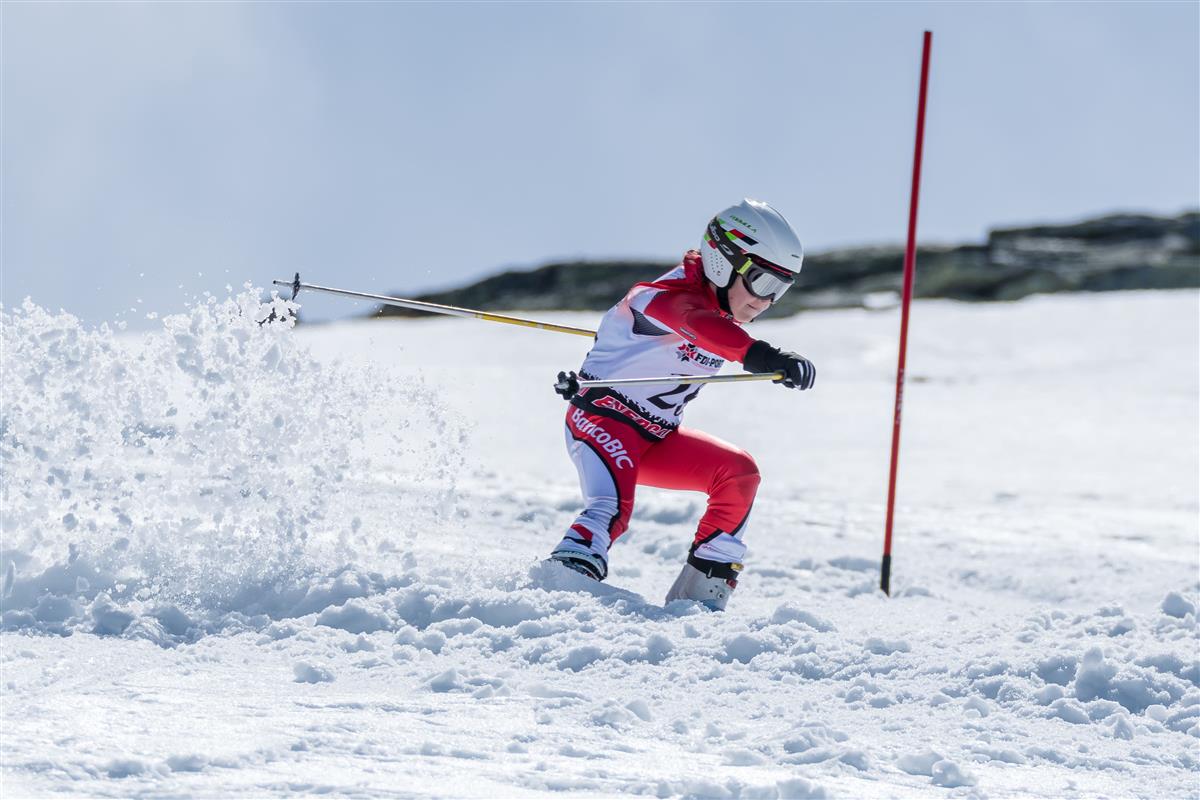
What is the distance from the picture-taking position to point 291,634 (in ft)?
13.7

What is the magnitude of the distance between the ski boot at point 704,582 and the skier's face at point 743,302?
994 mm

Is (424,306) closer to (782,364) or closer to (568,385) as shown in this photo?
(568,385)

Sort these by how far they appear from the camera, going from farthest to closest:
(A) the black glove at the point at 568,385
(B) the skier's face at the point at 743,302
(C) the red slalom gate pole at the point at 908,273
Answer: (C) the red slalom gate pole at the point at 908,273 → (B) the skier's face at the point at 743,302 → (A) the black glove at the point at 568,385

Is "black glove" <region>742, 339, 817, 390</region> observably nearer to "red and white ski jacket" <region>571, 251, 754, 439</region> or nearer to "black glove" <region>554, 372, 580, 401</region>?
"red and white ski jacket" <region>571, 251, 754, 439</region>

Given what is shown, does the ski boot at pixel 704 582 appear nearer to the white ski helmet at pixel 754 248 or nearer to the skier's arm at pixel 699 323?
the skier's arm at pixel 699 323

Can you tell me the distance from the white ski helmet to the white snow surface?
1279 mm

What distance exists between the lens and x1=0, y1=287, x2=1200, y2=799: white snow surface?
3.19 metres

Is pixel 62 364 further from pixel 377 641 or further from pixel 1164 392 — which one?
pixel 1164 392

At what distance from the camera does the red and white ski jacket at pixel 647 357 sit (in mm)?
5129

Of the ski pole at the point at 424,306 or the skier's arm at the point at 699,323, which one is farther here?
the ski pole at the point at 424,306

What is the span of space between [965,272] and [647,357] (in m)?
22.9

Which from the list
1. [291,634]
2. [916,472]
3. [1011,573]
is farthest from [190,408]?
[916,472]

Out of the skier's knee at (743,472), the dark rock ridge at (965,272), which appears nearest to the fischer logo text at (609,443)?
the skier's knee at (743,472)

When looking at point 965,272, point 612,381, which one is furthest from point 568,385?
point 965,272
